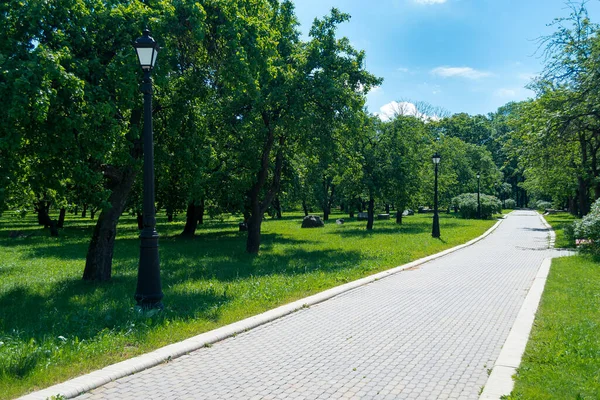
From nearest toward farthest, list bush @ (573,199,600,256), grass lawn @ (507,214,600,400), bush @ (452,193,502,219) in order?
grass lawn @ (507,214,600,400) → bush @ (573,199,600,256) → bush @ (452,193,502,219)

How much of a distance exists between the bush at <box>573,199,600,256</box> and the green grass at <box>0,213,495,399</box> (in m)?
4.86

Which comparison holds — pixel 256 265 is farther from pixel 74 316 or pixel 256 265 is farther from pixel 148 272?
pixel 74 316

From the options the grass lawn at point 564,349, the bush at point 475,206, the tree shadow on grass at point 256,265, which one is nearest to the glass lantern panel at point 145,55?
the tree shadow on grass at point 256,265

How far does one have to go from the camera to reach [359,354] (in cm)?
580

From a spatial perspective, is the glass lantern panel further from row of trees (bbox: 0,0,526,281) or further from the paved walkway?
the paved walkway

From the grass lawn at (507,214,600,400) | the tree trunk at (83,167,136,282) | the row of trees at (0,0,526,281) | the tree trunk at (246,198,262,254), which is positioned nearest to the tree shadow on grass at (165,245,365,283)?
the tree trunk at (246,198,262,254)

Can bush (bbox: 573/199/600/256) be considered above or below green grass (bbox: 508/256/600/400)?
above

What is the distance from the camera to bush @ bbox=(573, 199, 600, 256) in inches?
582

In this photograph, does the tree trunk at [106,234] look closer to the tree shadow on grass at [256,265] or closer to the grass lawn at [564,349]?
the tree shadow on grass at [256,265]

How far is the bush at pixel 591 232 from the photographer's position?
14.8 meters

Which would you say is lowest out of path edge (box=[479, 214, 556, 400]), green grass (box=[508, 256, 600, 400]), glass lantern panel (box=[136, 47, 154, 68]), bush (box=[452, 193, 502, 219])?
path edge (box=[479, 214, 556, 400])

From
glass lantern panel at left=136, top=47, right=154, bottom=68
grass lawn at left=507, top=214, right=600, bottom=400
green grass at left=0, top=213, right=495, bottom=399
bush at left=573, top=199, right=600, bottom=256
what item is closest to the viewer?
grass lawn at left=507, top=214, right=600, bottom=400

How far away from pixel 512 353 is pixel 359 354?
1.81 metres

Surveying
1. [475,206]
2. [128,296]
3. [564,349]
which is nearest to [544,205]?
[475,206]
